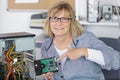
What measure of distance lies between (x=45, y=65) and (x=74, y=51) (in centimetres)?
20

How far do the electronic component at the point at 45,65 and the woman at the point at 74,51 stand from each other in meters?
0.09

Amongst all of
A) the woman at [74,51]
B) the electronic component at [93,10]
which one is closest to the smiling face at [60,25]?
the woman at [74,51]

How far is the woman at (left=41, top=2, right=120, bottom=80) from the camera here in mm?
1297

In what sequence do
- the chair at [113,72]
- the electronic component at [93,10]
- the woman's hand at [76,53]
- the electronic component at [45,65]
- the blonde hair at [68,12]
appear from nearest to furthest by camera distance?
the electronic component at [45,65]
the woman's hand at [76,53]
the blonde hair at [68,12]
the chair at [113,72]
the electronic component at [93,10]

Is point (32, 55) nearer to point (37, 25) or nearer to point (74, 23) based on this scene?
point (74, 23)

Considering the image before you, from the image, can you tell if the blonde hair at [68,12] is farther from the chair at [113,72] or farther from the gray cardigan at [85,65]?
the chair at [113,72]

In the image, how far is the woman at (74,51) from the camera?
4.25ft

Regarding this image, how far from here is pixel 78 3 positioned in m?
2.17

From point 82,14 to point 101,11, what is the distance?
0.65 feet

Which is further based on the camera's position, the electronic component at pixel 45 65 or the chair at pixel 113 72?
the chair at pixel 113 72

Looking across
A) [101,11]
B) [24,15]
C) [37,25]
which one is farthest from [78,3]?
[24,15]

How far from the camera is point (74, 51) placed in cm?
127

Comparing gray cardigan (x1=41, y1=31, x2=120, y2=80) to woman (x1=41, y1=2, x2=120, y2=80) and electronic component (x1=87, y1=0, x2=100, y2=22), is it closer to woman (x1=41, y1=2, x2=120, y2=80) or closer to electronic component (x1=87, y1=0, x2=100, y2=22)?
woman (x1=41, y1=2, x2=120, y2=80)

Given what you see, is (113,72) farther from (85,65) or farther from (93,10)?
(93,10)
